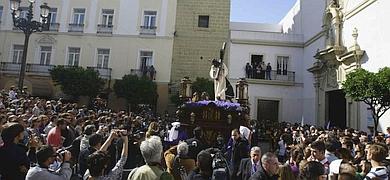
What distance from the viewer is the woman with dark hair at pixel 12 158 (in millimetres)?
3738

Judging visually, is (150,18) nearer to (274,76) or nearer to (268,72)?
(268,72)

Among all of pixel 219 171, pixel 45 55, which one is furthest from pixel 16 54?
pixel 219 171

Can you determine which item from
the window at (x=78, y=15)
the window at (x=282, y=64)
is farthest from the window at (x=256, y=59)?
the window at (x=78, y=15)

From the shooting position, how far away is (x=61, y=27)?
2489 cm

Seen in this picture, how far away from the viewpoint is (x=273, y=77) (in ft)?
75.8

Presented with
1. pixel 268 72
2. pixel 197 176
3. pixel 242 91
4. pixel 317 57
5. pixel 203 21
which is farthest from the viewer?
pixel 203 21

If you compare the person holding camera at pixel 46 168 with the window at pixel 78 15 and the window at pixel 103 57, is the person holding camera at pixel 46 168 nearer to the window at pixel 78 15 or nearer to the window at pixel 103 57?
the window at pixel 103 57

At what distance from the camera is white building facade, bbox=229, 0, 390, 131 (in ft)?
48.9

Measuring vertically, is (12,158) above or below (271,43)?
below

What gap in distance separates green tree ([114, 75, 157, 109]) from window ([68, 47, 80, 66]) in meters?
4.31

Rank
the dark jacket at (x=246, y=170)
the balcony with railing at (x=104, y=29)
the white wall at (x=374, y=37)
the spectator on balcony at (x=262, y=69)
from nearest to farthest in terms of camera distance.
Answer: the dark jacket at (x=246, y=170), the white wall at (x=374, y=37), the spectator on balcony at (x=262, y=69), the balcony with railing at (x=104, y=29)

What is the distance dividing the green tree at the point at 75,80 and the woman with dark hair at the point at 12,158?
18.3 m

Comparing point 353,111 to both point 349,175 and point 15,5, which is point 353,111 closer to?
point 349,175

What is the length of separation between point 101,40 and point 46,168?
2225 centimetres
